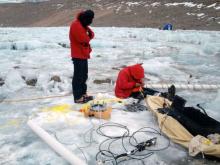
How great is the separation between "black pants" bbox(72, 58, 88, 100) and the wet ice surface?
25cm

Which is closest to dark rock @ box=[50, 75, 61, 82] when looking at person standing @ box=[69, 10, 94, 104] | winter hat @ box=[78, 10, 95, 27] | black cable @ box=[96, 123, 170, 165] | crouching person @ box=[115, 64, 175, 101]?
person standing @ box=[69, 10, 94, 104]

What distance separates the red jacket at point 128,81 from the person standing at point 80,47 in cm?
61

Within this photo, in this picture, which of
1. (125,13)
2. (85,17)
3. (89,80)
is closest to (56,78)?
(89,80)

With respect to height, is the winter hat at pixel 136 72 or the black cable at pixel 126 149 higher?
the winter hat at pixel 136 72

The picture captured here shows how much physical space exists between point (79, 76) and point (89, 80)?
223 centimetres

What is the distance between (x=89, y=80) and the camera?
8.58 meters

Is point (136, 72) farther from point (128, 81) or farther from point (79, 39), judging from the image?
point (79, 39)

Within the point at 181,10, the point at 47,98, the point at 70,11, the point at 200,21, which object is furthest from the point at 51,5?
the point at 47,98

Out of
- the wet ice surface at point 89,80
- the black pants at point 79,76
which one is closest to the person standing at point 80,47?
the black pants at point 79,76

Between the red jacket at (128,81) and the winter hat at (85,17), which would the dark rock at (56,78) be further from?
the winter hat at (85,17)

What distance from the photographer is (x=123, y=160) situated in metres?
4.19

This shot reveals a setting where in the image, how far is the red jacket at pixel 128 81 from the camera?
21.6 ft

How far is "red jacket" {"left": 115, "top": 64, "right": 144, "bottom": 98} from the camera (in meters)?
6.58

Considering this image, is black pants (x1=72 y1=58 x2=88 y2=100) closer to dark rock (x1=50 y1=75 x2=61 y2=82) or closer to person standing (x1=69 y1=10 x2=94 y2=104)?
person standing (x1=69 y1=10 x2=94 y2=104)
